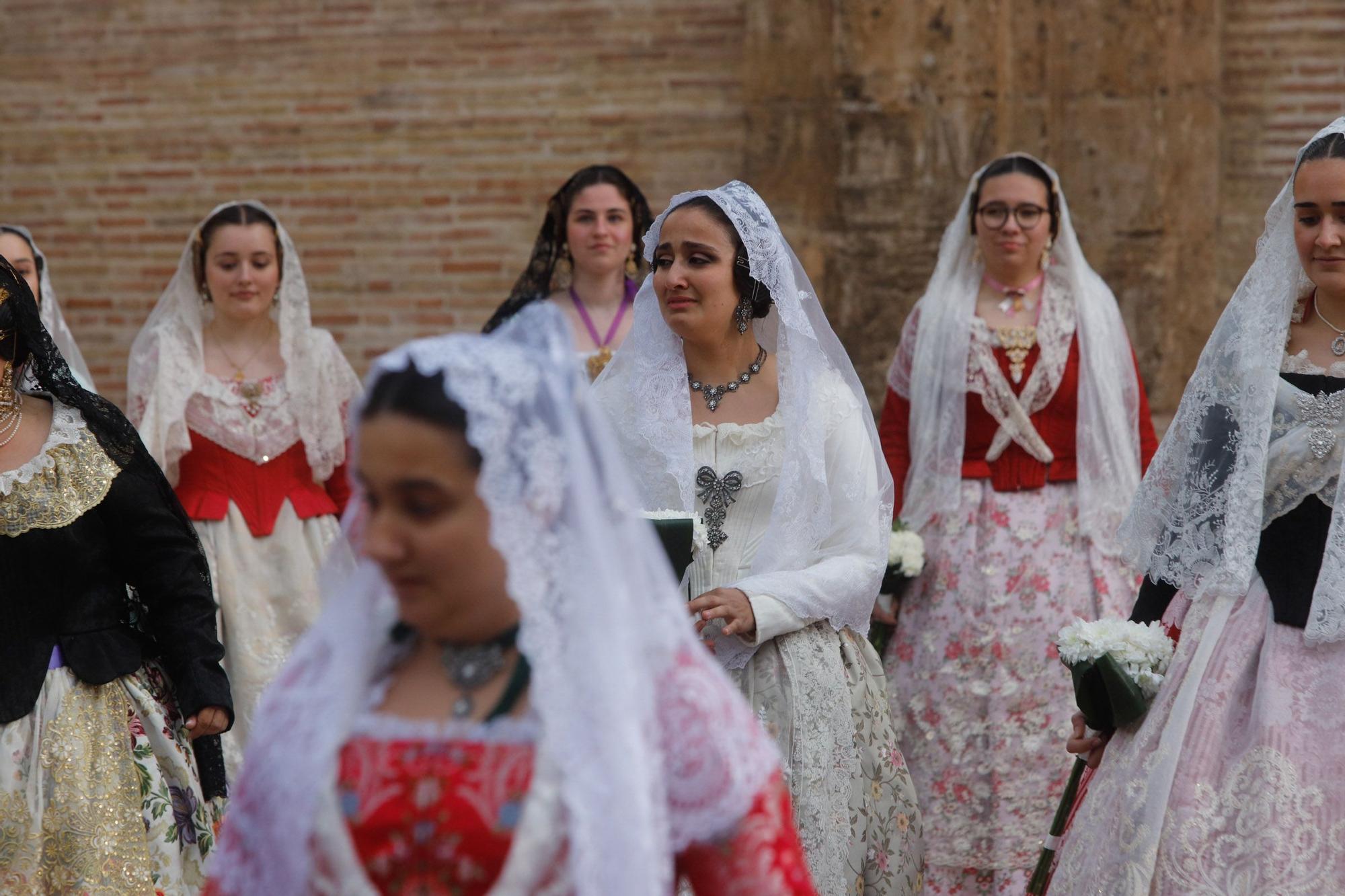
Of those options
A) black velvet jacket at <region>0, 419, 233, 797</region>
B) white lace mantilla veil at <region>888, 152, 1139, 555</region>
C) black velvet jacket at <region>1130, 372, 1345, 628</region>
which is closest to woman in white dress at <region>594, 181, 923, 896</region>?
black velvet jacket at <region>1130, 372, 1345, 628</region>

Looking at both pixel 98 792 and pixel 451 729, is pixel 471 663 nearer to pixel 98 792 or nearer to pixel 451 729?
pixel 451 729

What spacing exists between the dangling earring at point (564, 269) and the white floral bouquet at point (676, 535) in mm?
3271

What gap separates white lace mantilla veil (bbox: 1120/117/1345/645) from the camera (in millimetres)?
3531

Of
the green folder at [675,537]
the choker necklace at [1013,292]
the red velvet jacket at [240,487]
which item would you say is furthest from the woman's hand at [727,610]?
the red velvet jacket at [240,487]

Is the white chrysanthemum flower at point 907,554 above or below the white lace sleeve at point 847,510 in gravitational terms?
below

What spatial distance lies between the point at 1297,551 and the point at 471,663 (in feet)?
6.70

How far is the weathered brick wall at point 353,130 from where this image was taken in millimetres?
8539

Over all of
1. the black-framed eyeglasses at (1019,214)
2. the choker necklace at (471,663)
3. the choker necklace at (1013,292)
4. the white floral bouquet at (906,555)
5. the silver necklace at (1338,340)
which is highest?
the black-framed eyeglasses at (1019,214)

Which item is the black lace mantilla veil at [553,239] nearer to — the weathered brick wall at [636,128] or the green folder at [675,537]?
the weathered brick wall at [636,128]

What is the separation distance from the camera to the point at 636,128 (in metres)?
8.54

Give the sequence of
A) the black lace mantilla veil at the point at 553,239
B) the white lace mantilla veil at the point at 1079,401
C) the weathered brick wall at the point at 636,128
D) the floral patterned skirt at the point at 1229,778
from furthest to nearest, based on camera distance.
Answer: the weathered brick wall at the point at 636,128, the black lace mantilla veil at the point at 553,239, the white lace mantilla veil at the point at 1079,401, the floral patterned skirt at the point at 1229,778

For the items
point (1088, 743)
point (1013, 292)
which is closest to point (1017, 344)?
point (1013, 292)

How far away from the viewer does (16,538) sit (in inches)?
148

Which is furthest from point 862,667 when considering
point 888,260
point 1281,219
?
point 888,260
